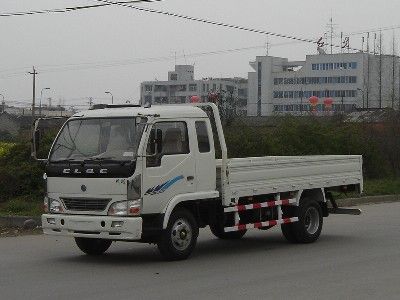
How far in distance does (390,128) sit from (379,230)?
1573 centimetres

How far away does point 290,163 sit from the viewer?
14.2 m

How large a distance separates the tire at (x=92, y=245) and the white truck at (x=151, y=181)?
17 millimetres

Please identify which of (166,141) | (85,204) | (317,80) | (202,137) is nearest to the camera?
(85,204)

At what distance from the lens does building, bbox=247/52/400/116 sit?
119m

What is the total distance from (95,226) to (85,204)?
0.44 meters

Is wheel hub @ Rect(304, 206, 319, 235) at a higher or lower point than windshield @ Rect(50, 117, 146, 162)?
lower

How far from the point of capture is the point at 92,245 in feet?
43.0

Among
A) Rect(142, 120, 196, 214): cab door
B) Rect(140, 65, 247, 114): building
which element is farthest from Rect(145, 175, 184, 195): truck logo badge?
Rect(140, 65, 247, 114): building

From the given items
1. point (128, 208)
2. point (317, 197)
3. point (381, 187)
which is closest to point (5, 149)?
point (317, 197)

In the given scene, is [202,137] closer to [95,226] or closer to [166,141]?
[166,141]

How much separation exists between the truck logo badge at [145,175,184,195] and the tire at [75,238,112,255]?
187cm

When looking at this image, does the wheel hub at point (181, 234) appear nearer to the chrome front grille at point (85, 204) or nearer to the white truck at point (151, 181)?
the white truck at point (151, 181)

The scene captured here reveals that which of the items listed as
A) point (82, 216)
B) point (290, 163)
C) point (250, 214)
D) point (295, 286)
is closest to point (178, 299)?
point (295, 286)

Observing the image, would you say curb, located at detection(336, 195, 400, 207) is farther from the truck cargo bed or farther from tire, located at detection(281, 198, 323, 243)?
tire, located at detection(281, 198, 323, 243)
